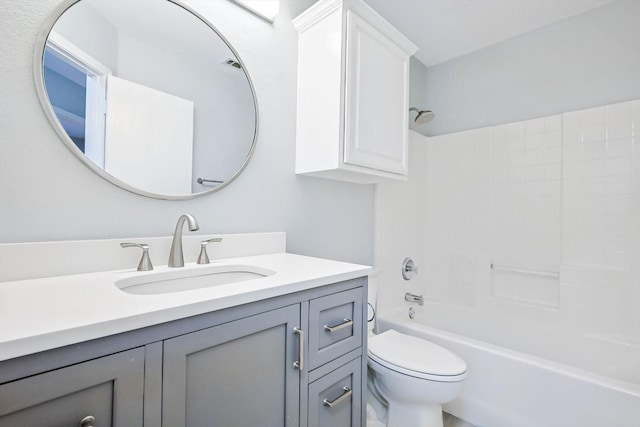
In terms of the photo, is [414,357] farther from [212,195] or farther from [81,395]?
[81,395]

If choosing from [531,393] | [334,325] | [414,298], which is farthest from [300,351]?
[414,298]

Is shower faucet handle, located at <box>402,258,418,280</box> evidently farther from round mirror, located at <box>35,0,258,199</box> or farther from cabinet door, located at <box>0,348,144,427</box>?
cabinet door, located at <box>0,348,144,427</box>

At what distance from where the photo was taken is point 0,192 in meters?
0.79

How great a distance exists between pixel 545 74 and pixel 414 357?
2.25 metres

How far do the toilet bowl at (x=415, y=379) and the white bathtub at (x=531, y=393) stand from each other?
1.06 feet

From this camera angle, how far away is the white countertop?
46 centimetres

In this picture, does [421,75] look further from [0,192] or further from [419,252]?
[0,192]

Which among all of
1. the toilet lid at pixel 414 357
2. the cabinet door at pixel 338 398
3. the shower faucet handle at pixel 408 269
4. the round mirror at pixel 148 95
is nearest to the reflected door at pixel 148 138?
the round mirror at pixel 148 95

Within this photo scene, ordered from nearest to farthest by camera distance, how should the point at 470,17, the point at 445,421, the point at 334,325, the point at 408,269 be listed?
1. the point at 334,325
2. the point at 445,421
3. the point at 470,17
4. the point at 408,269

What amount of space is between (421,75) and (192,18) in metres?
2.18

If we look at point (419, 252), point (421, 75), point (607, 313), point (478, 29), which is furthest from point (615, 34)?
point (419, 252)

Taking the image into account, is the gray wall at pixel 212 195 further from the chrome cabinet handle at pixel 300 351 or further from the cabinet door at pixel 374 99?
the chrome cabinet handle at pixel 300 351

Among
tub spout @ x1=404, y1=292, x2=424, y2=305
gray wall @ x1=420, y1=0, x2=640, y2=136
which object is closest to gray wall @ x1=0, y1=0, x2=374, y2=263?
tub spout @ x1=404, y1=292, x2=424, y2=305

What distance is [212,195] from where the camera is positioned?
1.23m
